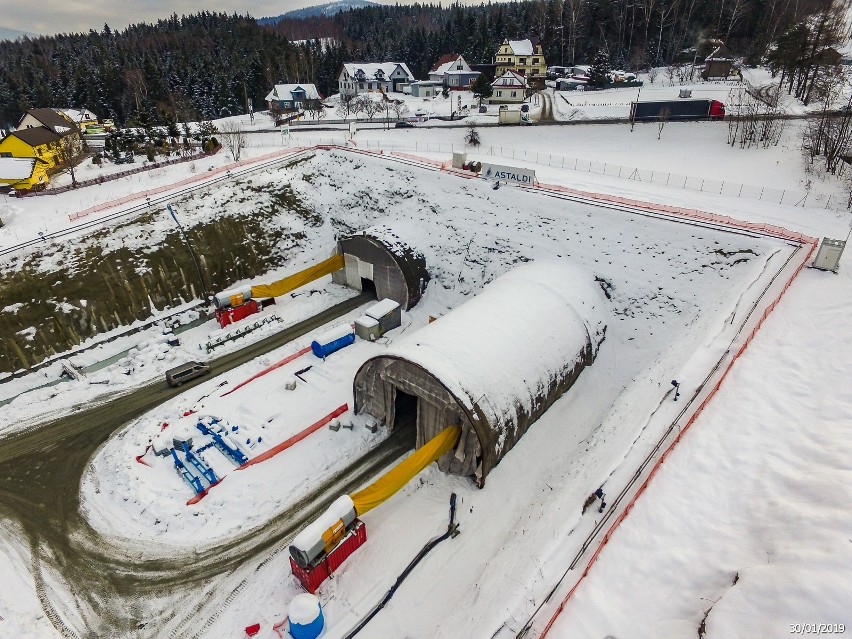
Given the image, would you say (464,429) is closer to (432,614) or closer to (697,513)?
(432,614)

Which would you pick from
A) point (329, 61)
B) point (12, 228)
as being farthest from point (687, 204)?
point (329, 61)

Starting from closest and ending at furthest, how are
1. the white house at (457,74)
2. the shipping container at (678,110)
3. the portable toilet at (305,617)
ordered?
the portable toilet at (305,617)
the shipping container at (678,110)
the white house at (457,74)

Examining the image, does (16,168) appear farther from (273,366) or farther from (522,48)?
(522,48)

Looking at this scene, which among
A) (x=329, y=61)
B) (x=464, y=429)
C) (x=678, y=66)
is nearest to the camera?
(x=464, y=429)

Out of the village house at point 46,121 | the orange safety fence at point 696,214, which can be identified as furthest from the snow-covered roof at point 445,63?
the orange safety fence at point 696,214

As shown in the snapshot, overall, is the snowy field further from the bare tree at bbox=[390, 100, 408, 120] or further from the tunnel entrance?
the bare tree at bbox=[390, 100, 408, 120]

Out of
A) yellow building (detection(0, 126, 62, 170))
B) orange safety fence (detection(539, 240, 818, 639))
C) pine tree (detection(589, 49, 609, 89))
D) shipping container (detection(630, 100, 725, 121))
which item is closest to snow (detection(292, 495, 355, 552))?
orange safety fence (detection(539, 240, 818, 639))

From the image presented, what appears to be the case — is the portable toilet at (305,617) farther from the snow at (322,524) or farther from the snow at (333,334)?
the snow at (333,334)
